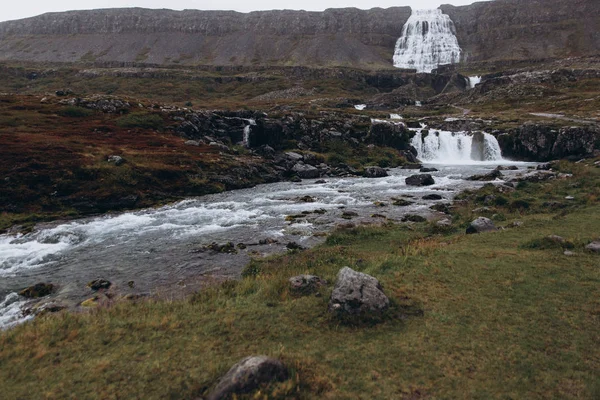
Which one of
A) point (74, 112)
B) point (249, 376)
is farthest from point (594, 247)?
point (74, 112)

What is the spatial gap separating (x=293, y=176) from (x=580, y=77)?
→ 438 ft

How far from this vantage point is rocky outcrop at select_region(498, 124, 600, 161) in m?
66.6

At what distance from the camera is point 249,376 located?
7836 mm

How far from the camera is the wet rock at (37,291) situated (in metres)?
18.0

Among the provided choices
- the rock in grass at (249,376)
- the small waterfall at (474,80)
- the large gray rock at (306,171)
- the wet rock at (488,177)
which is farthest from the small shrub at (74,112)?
the small waterfall at (474,80)

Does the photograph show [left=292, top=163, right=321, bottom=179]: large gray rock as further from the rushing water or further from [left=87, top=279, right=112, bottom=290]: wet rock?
[left=87, top=279, right=112, bottom=290]: wet rock

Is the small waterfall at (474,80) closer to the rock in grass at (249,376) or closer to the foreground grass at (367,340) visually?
the foreground grass at (367,340)

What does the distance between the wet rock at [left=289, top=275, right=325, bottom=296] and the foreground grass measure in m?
0.46

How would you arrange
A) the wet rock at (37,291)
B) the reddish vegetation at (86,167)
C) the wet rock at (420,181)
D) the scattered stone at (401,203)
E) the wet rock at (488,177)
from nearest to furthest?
the wet rock at (37,291) → the reddish vegetation at (86,167) → the scattered stone at (401,203) → the wet rock at (420,181) → the wet rock at (488,177)

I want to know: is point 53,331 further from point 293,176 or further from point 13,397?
point 293,176

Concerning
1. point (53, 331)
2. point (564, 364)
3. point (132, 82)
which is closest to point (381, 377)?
point (564, 364)

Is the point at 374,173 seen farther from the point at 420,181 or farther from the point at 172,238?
the point at 172,238

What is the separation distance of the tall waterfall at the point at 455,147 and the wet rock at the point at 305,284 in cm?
7413

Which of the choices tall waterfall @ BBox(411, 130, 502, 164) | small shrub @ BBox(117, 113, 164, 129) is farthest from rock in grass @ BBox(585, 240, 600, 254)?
small shrub @ BBox(117, 113, 164, 129)
